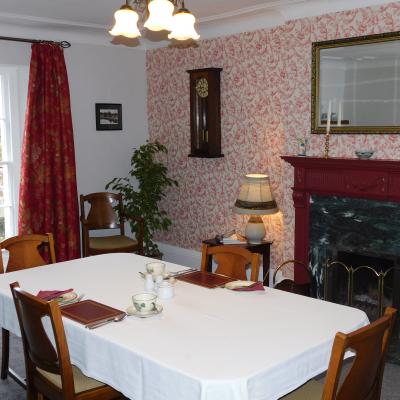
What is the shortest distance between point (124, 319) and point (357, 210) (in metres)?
2.49

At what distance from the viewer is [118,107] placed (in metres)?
6.32

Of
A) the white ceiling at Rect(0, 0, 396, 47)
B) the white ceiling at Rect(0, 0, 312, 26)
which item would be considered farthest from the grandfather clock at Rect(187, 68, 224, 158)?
the white ceiling at Rect(0, 0, 312, 26)

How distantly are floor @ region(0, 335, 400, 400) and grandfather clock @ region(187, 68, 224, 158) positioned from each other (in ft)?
8.82

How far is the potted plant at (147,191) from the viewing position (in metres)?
6.08

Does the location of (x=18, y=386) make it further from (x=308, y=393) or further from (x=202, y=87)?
(x=202, y=87)

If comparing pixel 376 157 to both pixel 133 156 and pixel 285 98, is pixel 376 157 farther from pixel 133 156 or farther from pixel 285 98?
pixel 133 156

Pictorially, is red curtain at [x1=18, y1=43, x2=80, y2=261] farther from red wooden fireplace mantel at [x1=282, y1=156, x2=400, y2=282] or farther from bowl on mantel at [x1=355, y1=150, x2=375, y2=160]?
bowl on mantel at [x1=355, y1=150, x2=375, y2=160]

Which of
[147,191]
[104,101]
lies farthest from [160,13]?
[104,101]

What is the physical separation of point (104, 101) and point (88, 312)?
12.9 ft

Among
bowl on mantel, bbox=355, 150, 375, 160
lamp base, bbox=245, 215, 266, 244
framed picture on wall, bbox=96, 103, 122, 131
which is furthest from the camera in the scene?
framed picture on wall, bbox=96, 103, 122, 131

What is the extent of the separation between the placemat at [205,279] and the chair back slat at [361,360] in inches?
40.9

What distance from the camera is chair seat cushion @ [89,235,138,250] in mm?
5428

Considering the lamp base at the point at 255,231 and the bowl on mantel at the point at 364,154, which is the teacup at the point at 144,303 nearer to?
the bowl on mantel at the point at 364,154

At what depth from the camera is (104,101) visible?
245 inches
